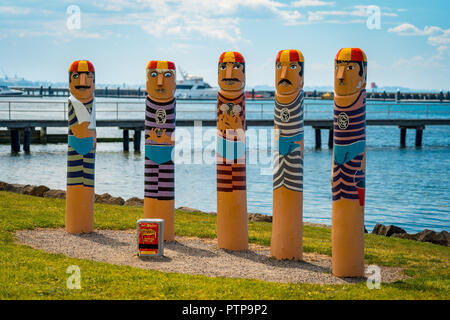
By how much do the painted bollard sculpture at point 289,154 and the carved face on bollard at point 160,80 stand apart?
2.29 m

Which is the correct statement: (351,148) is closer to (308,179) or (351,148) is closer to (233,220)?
(233,220)

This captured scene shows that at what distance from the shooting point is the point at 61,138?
1972 inches

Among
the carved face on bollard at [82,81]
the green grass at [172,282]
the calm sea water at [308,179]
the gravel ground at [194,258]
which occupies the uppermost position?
the carved face on bollard at [82,81]

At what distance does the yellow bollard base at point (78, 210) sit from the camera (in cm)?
1381

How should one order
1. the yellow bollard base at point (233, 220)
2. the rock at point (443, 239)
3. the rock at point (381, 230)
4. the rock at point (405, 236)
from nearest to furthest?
the yellow bollard base at point (233, 220), the rock at point (443, 239), the rock at point (405, 236), the rock at point (381, 230)

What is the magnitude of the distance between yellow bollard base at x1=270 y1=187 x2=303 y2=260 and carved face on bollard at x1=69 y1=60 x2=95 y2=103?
452cm

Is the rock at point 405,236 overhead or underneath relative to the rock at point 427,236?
underneath

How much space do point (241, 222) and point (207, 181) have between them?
21.4 m

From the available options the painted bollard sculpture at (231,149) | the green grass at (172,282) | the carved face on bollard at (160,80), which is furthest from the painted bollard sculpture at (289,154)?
the carved face on bollard at (160,80)

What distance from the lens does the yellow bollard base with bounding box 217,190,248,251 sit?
492 inches

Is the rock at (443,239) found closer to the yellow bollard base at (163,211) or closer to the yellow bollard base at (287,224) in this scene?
the yellow bollard base at (287,224)

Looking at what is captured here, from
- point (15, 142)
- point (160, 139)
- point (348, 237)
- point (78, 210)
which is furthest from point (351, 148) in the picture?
point (15, 142)
